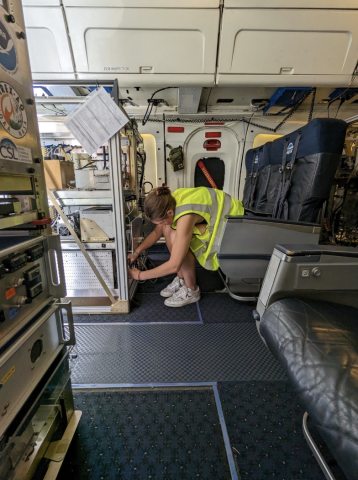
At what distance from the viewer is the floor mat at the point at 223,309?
2136 millimetres

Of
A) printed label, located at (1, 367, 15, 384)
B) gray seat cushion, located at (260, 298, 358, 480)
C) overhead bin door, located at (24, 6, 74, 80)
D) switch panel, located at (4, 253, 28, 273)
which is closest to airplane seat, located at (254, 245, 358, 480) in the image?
gray seat cushion, located at (260, 298, 358, 480)

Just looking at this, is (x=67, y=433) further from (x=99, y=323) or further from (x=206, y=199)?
(x=206, y=199)

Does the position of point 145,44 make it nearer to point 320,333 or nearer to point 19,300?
point 19,300

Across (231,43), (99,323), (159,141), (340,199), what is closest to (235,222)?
(99,323)

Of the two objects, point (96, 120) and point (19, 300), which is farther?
point (96, 120)

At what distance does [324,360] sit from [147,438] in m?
1.00

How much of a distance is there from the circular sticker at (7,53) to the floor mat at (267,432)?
1.92 m

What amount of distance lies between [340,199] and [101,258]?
174 inches

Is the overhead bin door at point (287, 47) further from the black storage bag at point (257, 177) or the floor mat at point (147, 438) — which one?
the floor mat at point (147, 438)

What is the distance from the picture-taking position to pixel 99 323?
6.77 feet

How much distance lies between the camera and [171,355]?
66.2 inches

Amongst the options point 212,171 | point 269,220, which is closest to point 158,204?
point 269,220

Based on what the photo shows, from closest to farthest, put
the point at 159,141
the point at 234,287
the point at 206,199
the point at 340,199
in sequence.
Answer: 1. the point at 206,199
2. the point at 234,287
3. the point at 159,141
4. the point at 340,199

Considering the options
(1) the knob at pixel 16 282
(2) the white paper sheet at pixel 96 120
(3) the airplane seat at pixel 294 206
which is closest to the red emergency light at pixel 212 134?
(3) the airplane seat at pixel 294 206
